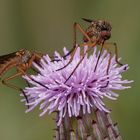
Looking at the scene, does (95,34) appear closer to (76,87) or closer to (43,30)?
(76,87)

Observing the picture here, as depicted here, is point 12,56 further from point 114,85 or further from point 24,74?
point 114,85

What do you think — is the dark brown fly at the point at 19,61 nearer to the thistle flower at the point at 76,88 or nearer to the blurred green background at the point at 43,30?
the thistle flower at the point at 76,88

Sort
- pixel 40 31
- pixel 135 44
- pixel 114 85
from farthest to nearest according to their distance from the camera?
pixel 40 31
pixel 135 44
pixel 114 85

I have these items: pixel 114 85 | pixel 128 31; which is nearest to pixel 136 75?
pixel 128 31

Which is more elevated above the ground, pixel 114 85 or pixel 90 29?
pixel 90 29

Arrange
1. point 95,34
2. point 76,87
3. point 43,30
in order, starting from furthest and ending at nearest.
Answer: point 43,30 < point 95,34 < point 76,87

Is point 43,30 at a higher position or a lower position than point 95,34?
higher

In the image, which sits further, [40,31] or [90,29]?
[40,31]

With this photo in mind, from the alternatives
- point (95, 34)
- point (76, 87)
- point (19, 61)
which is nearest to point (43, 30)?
point (19, 61)

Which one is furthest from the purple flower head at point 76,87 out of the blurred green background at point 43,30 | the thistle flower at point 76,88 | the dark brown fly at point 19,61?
the blurred green background at point 43,30
